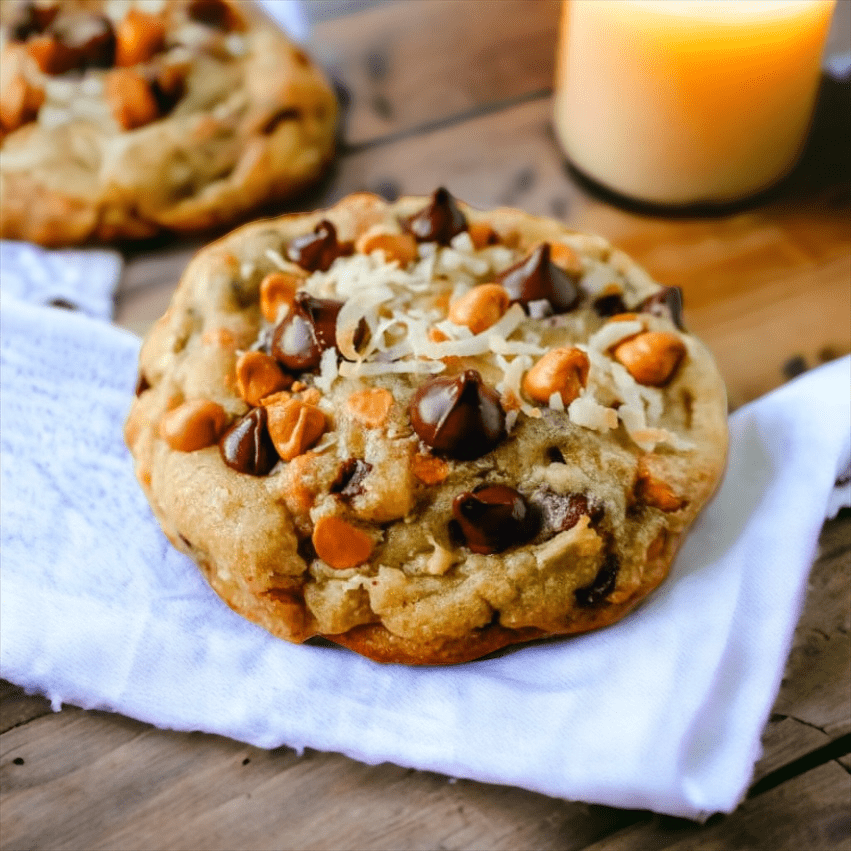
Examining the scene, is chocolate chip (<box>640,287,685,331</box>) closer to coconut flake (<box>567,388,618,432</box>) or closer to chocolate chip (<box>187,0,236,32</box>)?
coconut flake (<box>567,388,618,432</box>)

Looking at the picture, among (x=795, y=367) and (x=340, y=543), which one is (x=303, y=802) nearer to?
(x=340, y=543)

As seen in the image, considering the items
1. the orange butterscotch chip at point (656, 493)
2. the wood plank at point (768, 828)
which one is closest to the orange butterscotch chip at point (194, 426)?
the orange butterscotch chip at point (656, 493)

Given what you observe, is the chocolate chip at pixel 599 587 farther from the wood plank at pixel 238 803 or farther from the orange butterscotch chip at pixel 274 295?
the orange butterscotch chip at pixel 274 295

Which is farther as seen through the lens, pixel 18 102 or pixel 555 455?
pixel 18 102

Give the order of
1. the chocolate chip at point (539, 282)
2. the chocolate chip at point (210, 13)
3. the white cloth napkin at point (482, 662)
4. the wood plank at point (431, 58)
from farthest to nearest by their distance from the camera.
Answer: the wood plank at point (431, 58)
the chocolate chip at point (210, 13)
the chocolate chip at point (539, 282)
the white cloth napkin at point (482, 662)

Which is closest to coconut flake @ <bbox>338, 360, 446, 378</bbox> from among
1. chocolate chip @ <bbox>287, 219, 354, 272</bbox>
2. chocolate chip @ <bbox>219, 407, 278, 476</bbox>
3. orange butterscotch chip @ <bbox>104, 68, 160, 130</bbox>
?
chocolate chip @ <bbox>219, 407, 278, 476</bbox>

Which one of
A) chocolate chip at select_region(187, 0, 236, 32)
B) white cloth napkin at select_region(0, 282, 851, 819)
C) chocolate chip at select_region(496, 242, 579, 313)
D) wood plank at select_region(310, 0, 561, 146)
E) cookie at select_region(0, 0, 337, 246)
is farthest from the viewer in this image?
wood plank at select_region(310, 0, 561, 146)

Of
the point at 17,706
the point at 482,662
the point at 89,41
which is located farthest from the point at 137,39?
the point at 482,662
